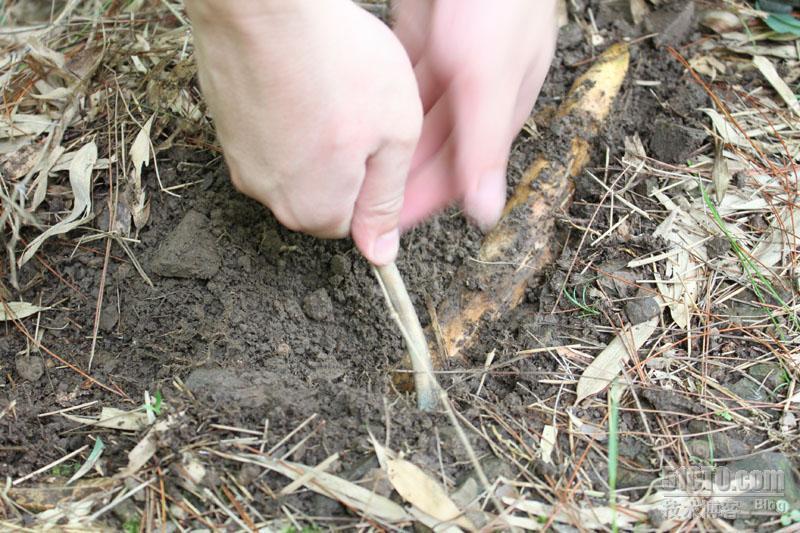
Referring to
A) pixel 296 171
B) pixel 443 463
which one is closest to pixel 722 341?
pixel 443 463

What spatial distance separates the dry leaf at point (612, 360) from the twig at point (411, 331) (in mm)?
329

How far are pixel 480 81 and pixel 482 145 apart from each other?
0.12m

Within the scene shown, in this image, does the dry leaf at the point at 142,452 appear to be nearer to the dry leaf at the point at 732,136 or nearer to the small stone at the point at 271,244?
the small stone at the point at 271,244

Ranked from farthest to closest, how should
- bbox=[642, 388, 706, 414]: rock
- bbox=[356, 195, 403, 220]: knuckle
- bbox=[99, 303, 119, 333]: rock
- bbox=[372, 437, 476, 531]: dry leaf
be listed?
bbox=[99, 303, 119, 333]: rock, bbox=[642, 388, 706, 414]: rock, bbox=[356, 195, 403, 220]: knuckle, bbox=[372, 437, 476, 531]: dry leaf

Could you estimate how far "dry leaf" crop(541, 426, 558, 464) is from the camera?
154 cm

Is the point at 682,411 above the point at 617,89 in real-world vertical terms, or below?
below

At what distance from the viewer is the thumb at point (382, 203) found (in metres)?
1.42

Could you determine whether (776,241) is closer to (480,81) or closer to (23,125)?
(480,81)

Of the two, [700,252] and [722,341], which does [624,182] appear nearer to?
[700,252]

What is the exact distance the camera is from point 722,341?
5.84 ft

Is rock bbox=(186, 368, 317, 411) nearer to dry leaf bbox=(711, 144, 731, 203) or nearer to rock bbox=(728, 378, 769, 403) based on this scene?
rock bbox=(728, 378, 769, 403)

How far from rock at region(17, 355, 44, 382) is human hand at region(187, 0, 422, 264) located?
711mm

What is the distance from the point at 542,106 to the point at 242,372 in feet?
3.75

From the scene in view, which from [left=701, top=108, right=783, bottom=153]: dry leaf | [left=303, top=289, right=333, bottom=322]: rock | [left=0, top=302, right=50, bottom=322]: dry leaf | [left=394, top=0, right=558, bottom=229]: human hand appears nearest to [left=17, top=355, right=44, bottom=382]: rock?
[left=0, top=302, right=50, bottom=322]: dry leaf
